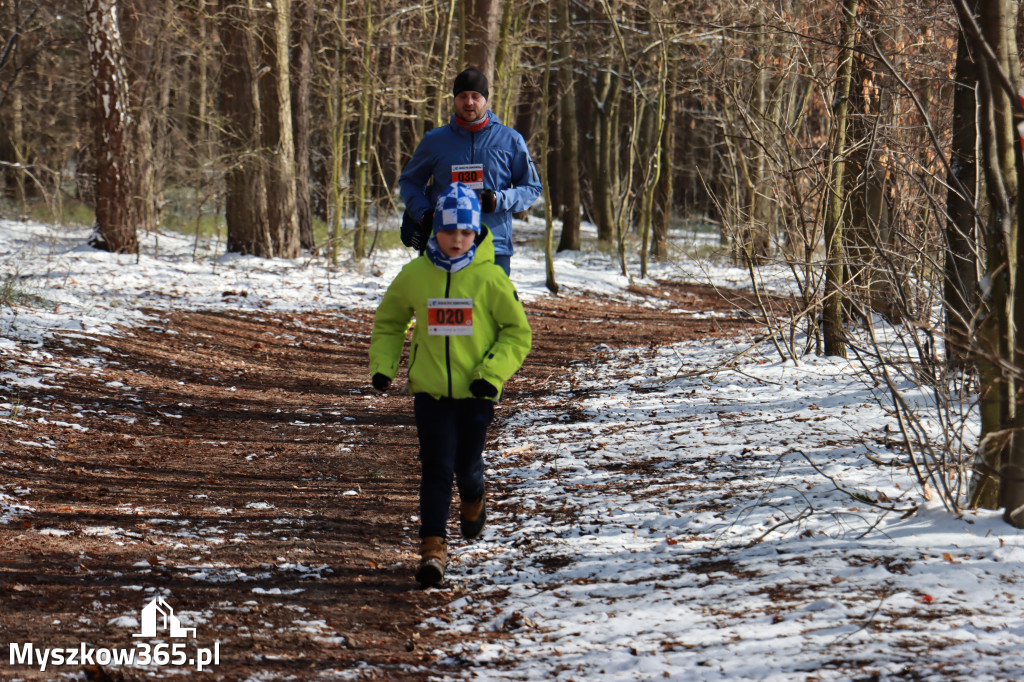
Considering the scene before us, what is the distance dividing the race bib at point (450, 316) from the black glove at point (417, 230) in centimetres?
144

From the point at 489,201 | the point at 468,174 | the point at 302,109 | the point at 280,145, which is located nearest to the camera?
the point at 489,201

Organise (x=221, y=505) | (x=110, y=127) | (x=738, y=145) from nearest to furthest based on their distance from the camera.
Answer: (x=221, y=505) < (x=738, y=145) < (x=110, y=127)

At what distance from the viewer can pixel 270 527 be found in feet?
16.4

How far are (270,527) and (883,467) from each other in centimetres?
342

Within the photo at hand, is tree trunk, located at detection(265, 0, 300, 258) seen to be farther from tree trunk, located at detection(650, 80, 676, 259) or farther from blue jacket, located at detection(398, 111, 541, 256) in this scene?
blue jacket, located at detection(398, 111, 541, 256)

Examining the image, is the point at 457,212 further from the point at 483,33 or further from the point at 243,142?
the point at 243,142

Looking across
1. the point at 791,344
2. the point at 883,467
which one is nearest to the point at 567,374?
the point at 791,344

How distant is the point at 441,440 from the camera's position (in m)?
4.30

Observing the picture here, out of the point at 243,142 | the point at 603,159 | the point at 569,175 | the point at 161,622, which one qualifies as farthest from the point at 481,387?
the point at 603,159

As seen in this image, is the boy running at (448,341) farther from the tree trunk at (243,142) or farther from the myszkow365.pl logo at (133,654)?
the tree trunk at (243,142)

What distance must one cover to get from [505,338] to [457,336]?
237 mm

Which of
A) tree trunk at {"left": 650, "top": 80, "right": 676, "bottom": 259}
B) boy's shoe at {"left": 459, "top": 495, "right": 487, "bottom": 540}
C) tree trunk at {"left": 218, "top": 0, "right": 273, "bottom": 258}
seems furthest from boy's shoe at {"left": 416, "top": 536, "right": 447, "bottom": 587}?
tree trunk at {"left": 650, "top": 80, "right": 676, "bottom": 259}

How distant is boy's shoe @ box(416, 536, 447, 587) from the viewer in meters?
4.20

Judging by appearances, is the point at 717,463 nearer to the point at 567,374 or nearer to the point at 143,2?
the point at 567,374
